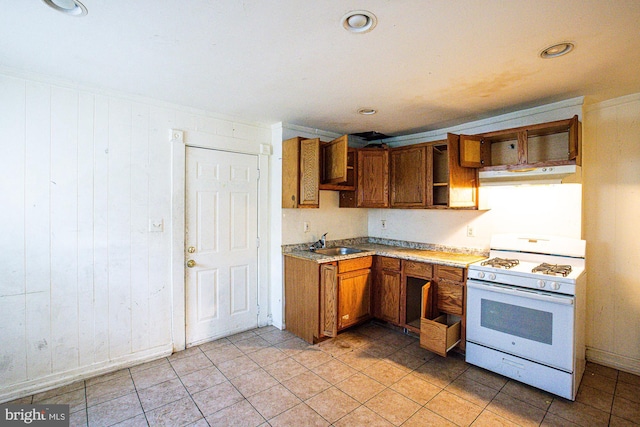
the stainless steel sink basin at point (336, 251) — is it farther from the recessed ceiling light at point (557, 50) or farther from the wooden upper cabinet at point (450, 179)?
the recessed ceiling light at point (557, 50)

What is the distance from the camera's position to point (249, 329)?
3.49m

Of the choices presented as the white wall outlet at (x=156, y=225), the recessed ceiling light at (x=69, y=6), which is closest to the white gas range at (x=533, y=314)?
the white wall outlet at (x=156, y=225)

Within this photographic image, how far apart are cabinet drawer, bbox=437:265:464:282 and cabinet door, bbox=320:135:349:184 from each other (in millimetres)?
1308

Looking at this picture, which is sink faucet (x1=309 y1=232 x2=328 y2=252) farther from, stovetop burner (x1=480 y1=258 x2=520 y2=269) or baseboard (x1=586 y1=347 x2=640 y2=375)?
baseboard (x1=586 y1=347 x2=640 y2=375)

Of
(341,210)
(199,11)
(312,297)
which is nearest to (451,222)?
(341,210)

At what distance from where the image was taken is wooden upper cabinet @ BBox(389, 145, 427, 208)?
3415mm

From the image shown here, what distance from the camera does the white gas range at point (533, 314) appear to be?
2.22 m

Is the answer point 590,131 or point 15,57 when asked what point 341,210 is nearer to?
point 590,131

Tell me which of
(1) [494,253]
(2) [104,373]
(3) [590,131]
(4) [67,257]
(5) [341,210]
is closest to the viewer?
(4) [67,257]

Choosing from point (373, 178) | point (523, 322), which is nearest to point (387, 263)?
point (373, 178)

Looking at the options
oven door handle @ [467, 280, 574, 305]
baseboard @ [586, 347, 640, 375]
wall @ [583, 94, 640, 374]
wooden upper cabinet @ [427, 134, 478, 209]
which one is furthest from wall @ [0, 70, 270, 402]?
baseboard @ [586, 347, 640, 375]

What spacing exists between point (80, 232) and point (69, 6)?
1656 mm

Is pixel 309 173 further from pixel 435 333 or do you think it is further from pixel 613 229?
pixel 613 229

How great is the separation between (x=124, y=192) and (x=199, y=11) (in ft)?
5.81
